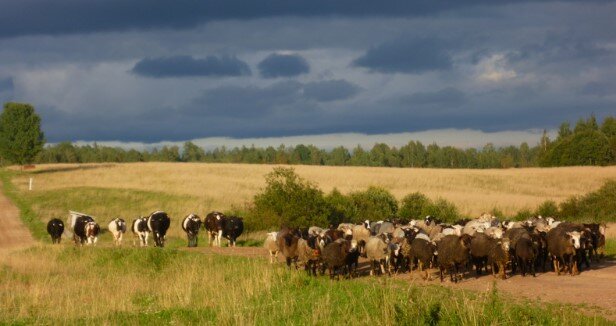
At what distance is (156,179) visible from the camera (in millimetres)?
88875

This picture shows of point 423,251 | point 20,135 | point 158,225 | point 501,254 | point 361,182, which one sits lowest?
point 501,254

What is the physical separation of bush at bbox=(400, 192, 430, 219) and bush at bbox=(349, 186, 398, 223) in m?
0.66

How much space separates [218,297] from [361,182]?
6435cm

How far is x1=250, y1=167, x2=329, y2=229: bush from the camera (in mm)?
A: 42938

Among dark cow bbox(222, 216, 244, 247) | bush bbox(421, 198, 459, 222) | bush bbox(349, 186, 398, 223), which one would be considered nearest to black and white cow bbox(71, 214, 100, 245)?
dark cow bbox(222, 216, 244, 247)

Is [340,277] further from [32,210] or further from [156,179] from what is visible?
[156,179]

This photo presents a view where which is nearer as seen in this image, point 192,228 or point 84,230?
point 192,228

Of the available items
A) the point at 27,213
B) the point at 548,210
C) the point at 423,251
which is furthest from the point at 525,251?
the point at 27,213

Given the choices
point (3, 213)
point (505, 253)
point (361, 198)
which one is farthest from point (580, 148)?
point (505, 253)

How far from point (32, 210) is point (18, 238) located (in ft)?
46.1

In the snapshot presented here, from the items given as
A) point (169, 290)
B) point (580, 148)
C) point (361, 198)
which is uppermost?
point (580, 148)

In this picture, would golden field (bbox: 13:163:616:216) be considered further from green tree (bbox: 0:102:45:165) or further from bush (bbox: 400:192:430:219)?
bush (bbox: 400:192:430:219)

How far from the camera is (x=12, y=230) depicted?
53.1m

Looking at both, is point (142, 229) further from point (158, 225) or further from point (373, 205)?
point (373, 205)
